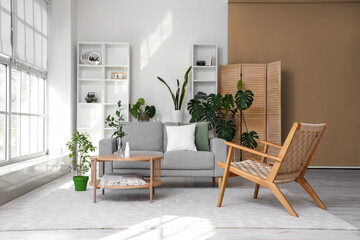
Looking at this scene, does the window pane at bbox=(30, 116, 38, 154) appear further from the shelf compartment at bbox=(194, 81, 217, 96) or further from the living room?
the shelf compartment at bbox=(194, 81, 217, 96)

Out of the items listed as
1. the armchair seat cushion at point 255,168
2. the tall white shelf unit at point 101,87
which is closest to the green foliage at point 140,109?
the tall white shelf unit at point 101,87

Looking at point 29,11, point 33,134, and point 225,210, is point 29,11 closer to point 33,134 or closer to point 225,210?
point 33,134

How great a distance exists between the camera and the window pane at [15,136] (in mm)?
4914

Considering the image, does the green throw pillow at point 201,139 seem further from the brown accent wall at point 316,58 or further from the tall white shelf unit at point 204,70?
the brown accent wall at point 316,58

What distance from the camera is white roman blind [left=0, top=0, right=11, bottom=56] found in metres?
4.51

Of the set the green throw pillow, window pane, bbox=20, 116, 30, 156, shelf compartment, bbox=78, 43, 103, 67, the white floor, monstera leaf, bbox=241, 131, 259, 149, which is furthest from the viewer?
shelf compartment, bbox=78, 43, 103, 67

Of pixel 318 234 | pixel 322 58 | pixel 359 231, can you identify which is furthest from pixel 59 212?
pixel 322 58

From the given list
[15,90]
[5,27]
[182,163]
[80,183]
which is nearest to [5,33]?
[5,27]

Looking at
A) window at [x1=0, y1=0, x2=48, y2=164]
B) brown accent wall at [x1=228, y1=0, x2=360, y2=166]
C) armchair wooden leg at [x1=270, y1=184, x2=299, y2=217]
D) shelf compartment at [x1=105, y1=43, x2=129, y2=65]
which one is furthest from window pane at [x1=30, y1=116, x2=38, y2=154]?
armchair wooden leg at [x1=270, y1=184, x2=299, y2=217]

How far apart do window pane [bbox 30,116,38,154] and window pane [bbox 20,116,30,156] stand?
0.48 ft

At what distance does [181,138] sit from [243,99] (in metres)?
1.80

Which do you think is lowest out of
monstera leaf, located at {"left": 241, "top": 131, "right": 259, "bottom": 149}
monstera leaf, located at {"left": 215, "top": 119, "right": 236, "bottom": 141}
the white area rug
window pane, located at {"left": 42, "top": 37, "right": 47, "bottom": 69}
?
the white area rug

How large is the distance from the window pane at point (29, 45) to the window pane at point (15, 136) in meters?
0.97

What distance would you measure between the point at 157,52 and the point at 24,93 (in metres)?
2.70
